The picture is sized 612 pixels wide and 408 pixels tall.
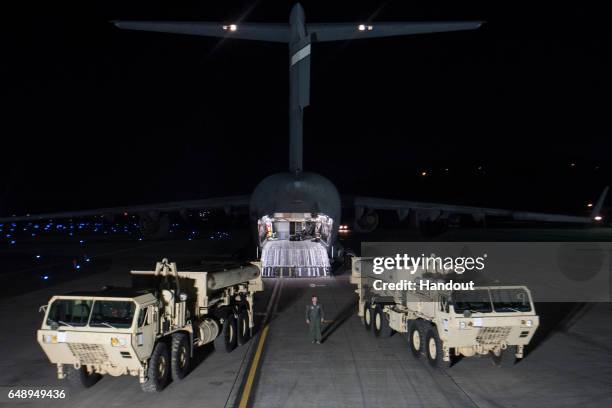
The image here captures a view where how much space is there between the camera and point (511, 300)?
526 inches

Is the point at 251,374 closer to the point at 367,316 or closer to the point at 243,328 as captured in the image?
the point at 243,328

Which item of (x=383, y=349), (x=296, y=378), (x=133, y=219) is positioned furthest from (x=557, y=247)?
(x=133, y=219)

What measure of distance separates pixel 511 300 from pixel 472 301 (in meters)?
1.00

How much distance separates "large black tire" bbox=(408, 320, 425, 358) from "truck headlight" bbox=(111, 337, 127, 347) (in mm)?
6706

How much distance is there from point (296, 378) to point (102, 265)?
88.4ft

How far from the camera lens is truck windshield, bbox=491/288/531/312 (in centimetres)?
1297

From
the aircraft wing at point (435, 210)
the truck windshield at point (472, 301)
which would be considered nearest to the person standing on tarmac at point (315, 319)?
the truck windshield at point (472, 301)

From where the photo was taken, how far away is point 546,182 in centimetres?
10975

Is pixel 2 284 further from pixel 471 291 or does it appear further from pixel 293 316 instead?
pixel 471 291

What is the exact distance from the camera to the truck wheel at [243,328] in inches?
624

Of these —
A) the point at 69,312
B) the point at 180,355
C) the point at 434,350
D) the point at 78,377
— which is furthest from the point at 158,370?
the point at 434,350

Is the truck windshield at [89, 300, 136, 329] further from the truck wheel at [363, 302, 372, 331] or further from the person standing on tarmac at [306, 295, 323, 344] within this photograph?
the truck wheel at [363, 302, 372, 331]

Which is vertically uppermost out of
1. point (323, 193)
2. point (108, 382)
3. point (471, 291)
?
point (323, 193)

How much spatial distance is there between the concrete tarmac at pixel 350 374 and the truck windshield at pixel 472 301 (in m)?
1.44
